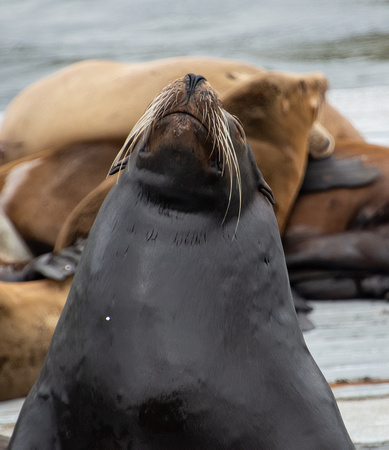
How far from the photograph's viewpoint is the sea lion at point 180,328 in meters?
1.71

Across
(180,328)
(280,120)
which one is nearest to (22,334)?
(180,328)

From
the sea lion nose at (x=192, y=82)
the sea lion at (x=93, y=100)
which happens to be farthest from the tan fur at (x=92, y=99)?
the sea lion nose at (x=192, y=82)

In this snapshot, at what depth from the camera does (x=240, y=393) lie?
68.0 inches

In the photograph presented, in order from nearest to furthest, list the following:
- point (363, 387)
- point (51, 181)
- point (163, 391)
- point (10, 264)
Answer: point (163, 391) → point (363, 387) → point (10, 264) → point (51, 181)

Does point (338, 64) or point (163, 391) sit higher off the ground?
point (163, 391)

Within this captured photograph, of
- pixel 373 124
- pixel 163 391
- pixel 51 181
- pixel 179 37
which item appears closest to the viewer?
pixel 163 391

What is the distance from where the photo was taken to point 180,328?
174 cm

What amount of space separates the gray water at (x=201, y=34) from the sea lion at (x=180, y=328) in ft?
21.7

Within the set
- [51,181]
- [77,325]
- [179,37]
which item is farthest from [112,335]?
[179,37]

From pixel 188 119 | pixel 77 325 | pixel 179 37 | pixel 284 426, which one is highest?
pixel 188 119

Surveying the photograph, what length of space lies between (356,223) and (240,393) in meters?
2.09

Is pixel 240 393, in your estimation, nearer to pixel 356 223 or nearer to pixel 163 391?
pixel 163 391

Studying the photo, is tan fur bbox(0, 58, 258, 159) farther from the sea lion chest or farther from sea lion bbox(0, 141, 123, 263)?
the sea lion chest

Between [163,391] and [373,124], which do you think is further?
[373,124]
